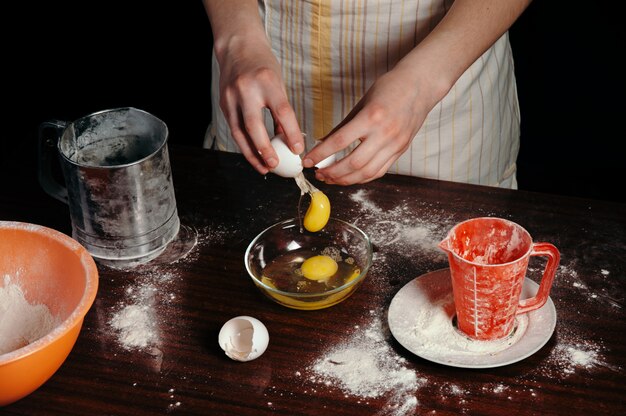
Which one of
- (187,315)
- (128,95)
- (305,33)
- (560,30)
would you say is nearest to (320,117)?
(305,33)

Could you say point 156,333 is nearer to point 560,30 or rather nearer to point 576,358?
point 576,358

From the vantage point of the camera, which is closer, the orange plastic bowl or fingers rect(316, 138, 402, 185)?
the orange plastic bowl

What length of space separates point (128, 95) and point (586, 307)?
8.78 feet

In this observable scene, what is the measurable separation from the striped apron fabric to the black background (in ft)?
3.50

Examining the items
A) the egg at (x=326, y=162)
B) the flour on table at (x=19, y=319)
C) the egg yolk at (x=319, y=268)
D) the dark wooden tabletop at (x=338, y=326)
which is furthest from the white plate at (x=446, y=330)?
the flour on table at (x=19, y=319)

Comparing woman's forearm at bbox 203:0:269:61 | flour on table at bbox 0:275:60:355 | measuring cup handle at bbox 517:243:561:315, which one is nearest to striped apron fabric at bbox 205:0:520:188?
woman's forearm at bbox 203:0:269:61

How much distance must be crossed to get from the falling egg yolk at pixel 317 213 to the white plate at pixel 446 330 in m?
0.20

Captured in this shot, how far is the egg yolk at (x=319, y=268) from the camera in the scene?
143 cm

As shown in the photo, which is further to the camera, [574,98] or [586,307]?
[574,98]

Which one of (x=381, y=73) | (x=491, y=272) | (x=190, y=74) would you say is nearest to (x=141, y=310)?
(x=491, y=272)

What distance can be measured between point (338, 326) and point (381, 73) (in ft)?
2.34

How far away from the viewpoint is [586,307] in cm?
134

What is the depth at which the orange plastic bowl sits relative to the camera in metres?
1.13

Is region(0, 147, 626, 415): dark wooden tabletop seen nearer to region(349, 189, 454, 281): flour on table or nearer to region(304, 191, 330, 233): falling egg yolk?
region(349, 189, 454, 281): flour on table
